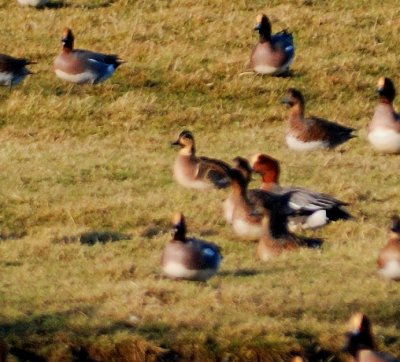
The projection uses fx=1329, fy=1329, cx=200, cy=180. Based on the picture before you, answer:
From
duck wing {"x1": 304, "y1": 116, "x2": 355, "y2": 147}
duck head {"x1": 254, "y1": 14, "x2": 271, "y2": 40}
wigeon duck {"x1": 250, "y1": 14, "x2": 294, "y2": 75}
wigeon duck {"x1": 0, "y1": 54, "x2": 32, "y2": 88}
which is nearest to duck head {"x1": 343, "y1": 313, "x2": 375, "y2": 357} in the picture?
duck wing {"x1": 304, "y1": 116, "x2": 355, "y2": 147}

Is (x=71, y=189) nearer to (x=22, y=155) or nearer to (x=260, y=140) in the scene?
(x=22, y=155)

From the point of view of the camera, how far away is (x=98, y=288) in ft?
35.0

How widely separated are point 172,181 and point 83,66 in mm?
3937

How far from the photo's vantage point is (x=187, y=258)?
34.7ft

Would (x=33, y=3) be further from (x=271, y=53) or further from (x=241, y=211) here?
(x=241, y=211)

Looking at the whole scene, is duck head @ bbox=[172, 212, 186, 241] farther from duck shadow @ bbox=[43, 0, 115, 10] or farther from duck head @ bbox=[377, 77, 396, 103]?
duck shadow @ bbox=[43, 0, 115, 10]

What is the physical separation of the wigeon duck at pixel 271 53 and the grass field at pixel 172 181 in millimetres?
173

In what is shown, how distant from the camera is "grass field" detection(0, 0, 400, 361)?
9984 millimetres

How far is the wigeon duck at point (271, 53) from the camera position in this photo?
18547 millimetres

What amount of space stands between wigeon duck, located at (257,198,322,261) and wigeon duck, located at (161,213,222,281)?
1023mm

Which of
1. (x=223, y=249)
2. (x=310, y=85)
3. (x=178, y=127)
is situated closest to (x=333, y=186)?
(x=223, y=249)

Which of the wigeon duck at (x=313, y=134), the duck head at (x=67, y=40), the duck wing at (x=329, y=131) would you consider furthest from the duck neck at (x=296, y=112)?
the duck head at (x=67, y=40)

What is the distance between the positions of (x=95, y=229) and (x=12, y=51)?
7.34m

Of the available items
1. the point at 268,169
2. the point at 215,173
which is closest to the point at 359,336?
the point at 268,169
